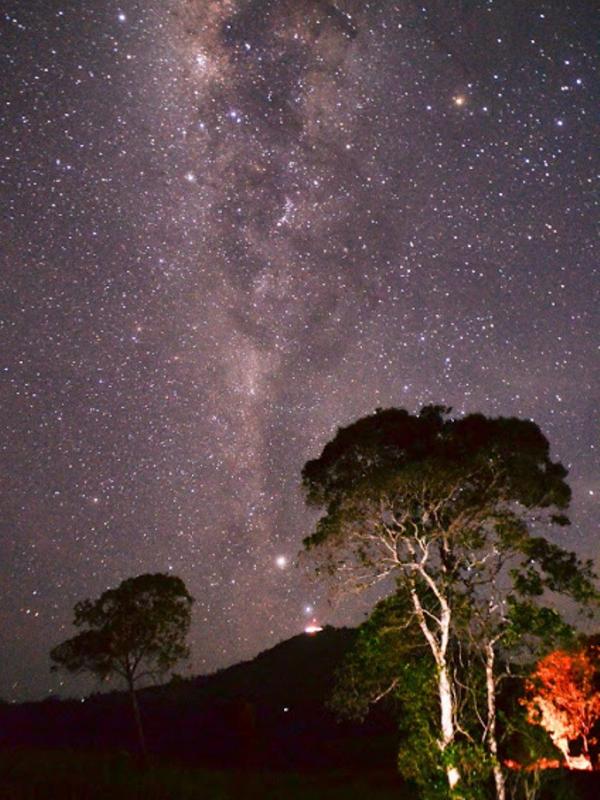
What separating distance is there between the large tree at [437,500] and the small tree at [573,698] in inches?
641

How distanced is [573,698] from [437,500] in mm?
19493

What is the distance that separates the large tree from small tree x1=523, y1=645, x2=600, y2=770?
16288 millimetres

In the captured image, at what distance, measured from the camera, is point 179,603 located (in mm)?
35906

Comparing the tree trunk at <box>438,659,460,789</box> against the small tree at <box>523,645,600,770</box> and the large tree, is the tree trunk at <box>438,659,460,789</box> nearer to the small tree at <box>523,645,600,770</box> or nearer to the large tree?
the large tree

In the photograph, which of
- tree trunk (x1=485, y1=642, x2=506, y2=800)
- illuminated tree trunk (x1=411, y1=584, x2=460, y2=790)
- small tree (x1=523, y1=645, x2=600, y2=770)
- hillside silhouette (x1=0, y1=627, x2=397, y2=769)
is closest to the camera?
tree trunk (x1=485, y1=642, x2=506, y2=800)

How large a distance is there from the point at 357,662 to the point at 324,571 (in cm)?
228

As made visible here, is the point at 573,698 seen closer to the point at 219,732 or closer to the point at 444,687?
the point at 219,732

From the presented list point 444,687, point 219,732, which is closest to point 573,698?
point 219,732

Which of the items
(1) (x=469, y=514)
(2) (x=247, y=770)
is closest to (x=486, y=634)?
(1) (x=469, y=514)

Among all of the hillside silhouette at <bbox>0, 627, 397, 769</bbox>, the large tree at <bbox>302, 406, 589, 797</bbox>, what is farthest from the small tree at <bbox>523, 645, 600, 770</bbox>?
the large tree at <bbox>302, 406, 589, 797</bbox>

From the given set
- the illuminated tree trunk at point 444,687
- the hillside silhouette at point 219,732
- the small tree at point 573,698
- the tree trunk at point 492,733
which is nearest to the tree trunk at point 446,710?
the illuminated tree trunk at point 444,687

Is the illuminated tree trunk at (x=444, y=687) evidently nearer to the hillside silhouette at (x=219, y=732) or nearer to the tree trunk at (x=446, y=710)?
the tree trunk at (x=446, y=710)

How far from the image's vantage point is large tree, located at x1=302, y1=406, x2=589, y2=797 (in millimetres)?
15211

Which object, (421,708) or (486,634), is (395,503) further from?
(421,708)
